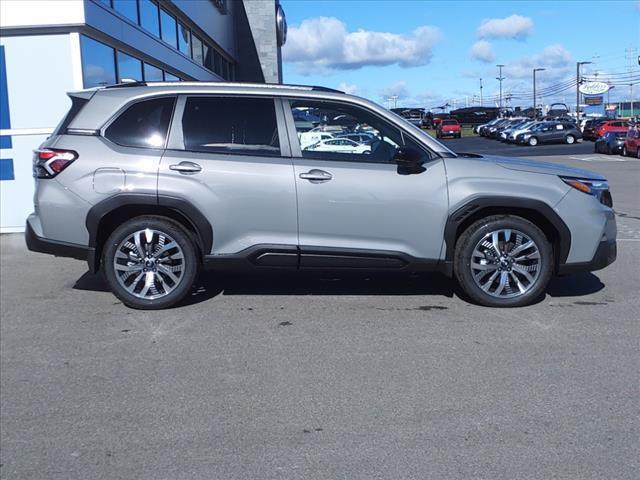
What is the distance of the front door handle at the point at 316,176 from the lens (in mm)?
5922

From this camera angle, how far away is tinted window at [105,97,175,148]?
240 inches

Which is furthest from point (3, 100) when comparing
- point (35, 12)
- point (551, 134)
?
point (551, 134)

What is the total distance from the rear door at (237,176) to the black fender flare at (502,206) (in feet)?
4.36

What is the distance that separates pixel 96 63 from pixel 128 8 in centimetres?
297

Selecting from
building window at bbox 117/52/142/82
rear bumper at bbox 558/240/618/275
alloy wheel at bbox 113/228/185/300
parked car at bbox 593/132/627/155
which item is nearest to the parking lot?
alloy wheel at bbox 113/228/185/300

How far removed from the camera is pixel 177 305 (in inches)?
250

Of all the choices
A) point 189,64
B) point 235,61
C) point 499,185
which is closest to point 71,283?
point 499,185

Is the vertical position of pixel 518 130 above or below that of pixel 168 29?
below

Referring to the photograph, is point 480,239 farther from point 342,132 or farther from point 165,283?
point 165,283

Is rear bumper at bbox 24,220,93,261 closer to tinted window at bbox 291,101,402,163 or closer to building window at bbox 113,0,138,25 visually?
tinted window at bbox 291,101,402,163

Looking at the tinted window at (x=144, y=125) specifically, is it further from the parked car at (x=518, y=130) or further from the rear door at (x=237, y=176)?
the parked car at (x=518, y=130)

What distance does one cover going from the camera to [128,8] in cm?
1427

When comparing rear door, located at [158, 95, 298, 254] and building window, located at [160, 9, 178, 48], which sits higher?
building window, located at [160, 9, 178, 48]

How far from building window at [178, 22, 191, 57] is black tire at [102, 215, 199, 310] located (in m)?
16.2
